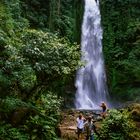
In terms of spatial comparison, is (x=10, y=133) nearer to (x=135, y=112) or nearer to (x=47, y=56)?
(x=47, y=56)

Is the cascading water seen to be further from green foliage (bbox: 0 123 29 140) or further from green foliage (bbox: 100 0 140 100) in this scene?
green foliage (bbox: 0 123 29 140)

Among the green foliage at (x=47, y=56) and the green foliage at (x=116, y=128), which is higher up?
the green foliage at (x=47, y=56)

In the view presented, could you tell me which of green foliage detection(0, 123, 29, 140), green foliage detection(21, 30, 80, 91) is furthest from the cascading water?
green foliage detection(0, 123, 29, 140)

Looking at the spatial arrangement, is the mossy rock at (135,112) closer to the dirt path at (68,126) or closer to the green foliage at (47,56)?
the dirt path at (68,126)

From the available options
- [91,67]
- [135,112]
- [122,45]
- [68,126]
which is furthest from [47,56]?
[122,45]

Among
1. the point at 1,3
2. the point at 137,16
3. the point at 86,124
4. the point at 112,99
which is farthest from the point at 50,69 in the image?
the point at 137,16

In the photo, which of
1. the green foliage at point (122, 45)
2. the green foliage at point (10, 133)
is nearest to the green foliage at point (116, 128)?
the green foliage at point (10, 133)

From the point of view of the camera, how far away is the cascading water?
29.6 metres

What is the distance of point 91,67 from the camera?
31922mm

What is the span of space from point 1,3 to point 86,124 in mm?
9555

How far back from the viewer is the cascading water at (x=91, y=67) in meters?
29.6

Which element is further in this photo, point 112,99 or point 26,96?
point 112,99

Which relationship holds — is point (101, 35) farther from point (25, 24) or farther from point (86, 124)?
point (86, 124)

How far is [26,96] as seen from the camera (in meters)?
14.6
